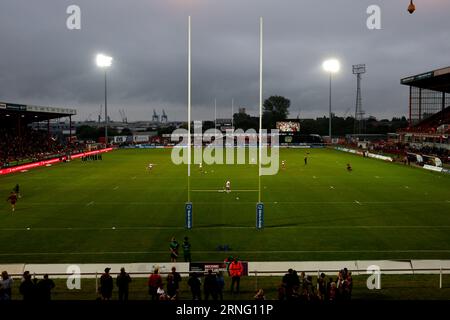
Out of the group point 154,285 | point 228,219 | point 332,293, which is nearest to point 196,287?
point 154,285

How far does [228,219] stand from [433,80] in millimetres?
63573

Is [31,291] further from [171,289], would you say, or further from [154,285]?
[171,289]

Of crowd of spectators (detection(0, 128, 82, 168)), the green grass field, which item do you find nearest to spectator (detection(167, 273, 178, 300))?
the green grass field

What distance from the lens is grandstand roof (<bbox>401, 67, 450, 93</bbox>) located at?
70.7 m

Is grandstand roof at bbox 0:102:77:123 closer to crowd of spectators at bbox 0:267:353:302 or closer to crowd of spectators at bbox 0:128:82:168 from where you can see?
crowd of spectators at bbox 0:128:82:168

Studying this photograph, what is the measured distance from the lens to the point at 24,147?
249ft

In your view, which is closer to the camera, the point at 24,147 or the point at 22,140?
the point at 24,147

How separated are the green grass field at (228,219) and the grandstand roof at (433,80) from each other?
30959 millimetres

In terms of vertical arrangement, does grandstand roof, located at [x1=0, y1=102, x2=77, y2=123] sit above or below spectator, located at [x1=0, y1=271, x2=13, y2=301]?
above

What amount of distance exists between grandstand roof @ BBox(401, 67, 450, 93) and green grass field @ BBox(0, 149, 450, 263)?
3096 cm

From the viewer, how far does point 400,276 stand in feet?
53.4

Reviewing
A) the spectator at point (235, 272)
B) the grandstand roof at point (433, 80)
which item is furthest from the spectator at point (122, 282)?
the grandstand roof at point (433, 80)
